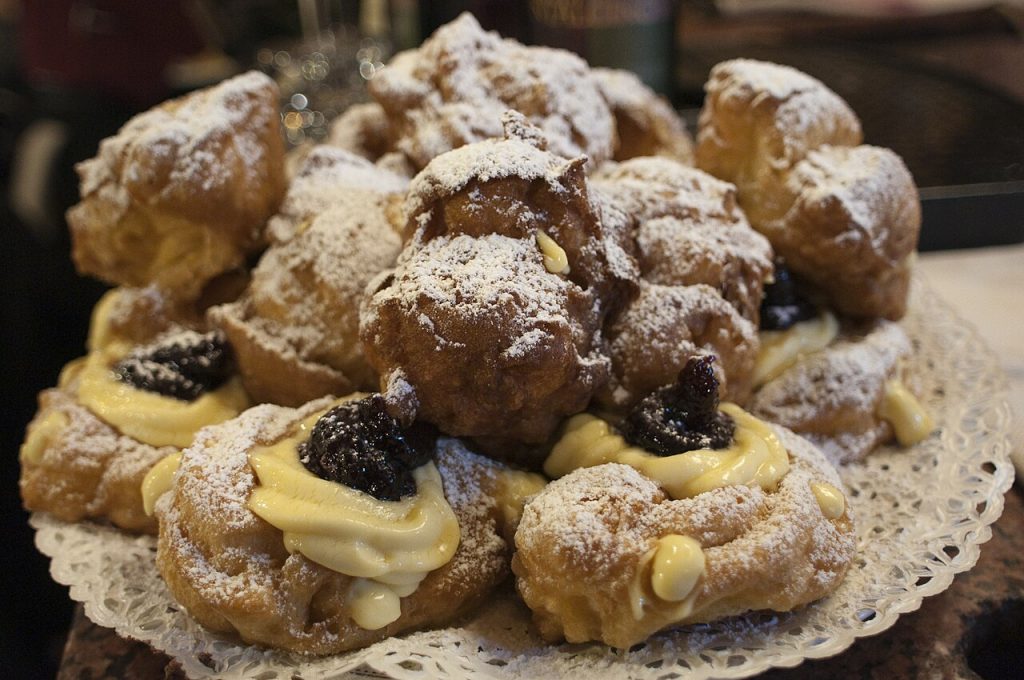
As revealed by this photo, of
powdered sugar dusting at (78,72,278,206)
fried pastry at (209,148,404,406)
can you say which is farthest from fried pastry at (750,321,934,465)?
powdered sugar dusting at (78,72,278,206)

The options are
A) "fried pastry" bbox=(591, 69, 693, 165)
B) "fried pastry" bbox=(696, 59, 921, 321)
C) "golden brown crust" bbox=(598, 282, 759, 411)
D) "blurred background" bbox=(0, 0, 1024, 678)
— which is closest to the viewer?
"golden brown crust" bbox=(598, 282, 759, 411)

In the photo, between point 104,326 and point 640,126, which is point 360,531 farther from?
point 640,126

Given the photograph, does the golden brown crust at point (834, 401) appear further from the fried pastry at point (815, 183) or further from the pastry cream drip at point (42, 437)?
the pastry cream drip at point (42, 437)

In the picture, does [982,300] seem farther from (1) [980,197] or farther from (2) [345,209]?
(2) [345,209]

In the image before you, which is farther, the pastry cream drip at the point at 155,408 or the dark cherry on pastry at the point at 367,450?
the pastry cream drip at the point at 155,408

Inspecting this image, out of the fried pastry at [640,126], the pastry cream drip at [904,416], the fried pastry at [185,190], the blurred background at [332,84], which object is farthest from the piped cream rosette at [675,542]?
the blurred background at [332,84]

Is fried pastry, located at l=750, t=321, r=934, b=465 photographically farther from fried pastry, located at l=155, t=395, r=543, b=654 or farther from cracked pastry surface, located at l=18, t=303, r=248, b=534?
cracked pastry surface, located at l=18, t=303, r=248, b=534

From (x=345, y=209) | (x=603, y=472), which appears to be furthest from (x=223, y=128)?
(x=603, y=472)
